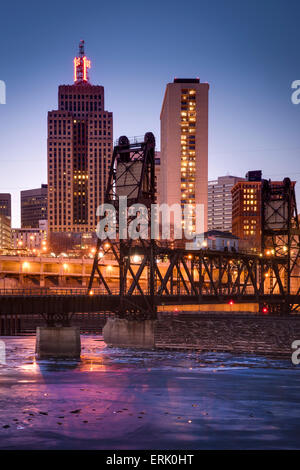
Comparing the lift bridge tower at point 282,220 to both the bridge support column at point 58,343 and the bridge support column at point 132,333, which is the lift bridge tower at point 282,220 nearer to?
the bridge support column at point 132,333

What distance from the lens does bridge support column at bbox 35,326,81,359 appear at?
5438 centimetres

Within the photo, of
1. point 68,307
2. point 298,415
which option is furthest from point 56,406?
point 68,307

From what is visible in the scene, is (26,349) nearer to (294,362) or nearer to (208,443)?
(294,362)

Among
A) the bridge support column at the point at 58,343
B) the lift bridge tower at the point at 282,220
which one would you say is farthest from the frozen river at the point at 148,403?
the lift bridge tower at the point at 282,220

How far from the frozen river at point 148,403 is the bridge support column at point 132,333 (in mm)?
6976

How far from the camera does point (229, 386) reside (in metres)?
41.0

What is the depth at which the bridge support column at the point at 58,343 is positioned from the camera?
178ft

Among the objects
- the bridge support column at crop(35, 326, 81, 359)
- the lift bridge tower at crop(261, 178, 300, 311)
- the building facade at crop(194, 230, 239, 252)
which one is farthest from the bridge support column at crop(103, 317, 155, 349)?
the building facade at crop(194, 230, 239, 252)

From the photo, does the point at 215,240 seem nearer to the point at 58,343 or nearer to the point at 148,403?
the point at 58,343

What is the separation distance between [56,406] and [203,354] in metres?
32.2

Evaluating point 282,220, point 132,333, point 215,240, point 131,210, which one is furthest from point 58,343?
point 215,240

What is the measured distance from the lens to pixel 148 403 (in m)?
34.9

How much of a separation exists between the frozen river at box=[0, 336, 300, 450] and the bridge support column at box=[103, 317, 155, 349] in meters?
6.98

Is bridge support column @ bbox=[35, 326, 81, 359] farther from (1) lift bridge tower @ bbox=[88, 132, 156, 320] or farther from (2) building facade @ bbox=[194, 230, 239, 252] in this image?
(2) building facade @ bbox=[194, 230, 239, 252]
